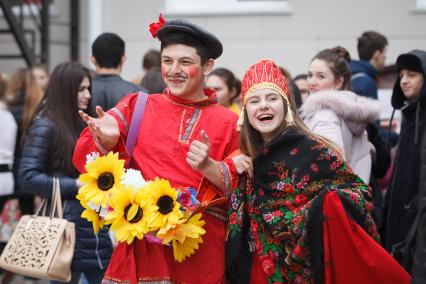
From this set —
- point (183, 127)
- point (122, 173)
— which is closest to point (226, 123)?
point (183, 127)

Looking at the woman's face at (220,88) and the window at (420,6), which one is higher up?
the window at (420,6)

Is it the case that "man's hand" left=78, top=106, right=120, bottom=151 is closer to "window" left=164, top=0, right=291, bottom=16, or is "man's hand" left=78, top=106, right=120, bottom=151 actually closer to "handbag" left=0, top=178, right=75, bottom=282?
"handbag" left=0, top=178, right=75, bottom=282

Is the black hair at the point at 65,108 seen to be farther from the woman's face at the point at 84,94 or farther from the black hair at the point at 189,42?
the black hair at the point at 189,42

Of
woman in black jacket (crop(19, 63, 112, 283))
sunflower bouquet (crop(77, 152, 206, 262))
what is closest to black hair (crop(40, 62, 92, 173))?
woman in black jacket (crop(19, 63, 112, 283))

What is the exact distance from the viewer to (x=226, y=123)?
3.98 m

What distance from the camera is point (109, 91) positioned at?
5504 mm

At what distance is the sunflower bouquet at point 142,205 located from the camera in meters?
3.65

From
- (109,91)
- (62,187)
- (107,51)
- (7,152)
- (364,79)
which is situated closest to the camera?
(62,187)

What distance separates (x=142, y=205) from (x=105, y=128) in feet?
1.53

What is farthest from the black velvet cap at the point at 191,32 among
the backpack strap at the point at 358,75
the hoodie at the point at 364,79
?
the backpack strap at the point at 358,75

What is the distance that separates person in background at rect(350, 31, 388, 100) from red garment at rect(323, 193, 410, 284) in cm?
288

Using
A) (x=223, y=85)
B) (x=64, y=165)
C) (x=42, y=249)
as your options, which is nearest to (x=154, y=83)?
(x=64, y=165)

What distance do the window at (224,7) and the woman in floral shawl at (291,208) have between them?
646cm

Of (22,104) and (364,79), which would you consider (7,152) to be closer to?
(22,104)
